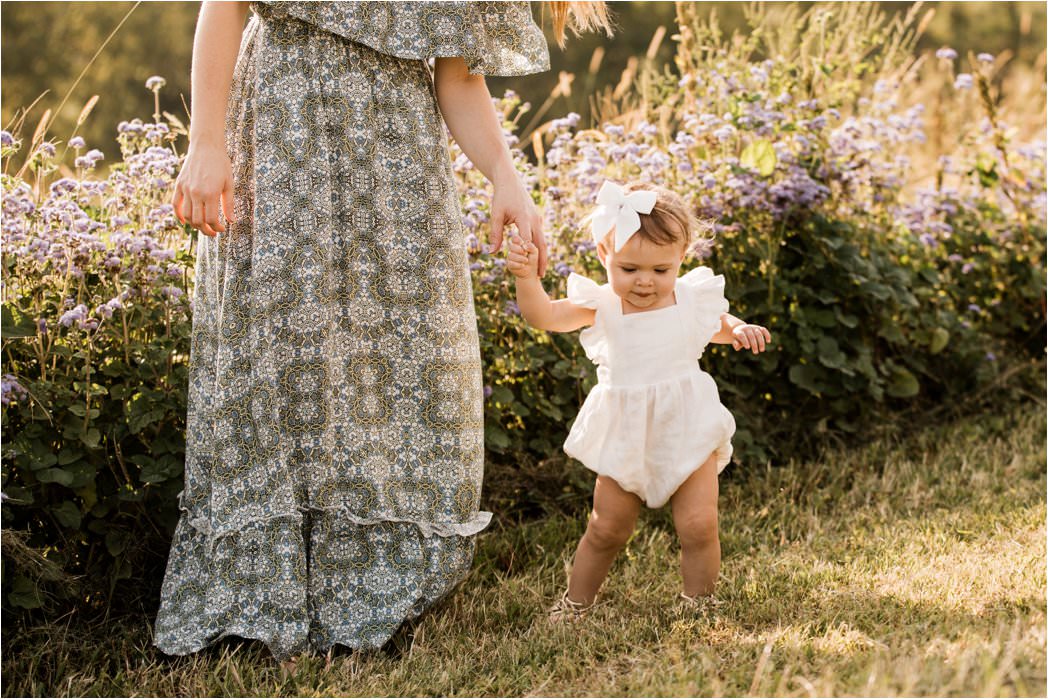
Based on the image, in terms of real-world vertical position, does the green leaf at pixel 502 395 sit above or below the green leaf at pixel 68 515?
below

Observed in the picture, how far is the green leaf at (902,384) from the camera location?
3873 mm

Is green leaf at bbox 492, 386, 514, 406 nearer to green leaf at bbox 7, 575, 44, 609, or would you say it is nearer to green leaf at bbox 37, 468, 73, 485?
green leaf at bbox 37, 468, 73, 485

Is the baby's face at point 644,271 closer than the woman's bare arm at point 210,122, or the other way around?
the woman's bare arm at point 210,122

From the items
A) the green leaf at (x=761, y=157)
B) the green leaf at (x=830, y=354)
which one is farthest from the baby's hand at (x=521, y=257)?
the green leaf at (x=830, y=354)

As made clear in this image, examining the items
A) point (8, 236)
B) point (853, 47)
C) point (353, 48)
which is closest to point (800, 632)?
point (353, 48)

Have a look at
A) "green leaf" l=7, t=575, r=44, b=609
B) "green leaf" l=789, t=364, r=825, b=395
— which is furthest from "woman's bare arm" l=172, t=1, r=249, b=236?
"green leaf" l=789, t=364, r=825, b=395

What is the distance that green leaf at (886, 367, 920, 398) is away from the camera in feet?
12.7

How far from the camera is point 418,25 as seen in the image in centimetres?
228

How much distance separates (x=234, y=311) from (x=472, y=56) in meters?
0.71

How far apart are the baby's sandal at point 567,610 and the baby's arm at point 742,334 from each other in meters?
0.68

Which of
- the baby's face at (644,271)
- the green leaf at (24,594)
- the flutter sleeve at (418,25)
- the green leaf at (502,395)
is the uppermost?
the flutter sleeve at (418,25)

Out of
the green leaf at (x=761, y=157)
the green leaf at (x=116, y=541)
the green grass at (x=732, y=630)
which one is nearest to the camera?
the green grass at (x=732, y=630)

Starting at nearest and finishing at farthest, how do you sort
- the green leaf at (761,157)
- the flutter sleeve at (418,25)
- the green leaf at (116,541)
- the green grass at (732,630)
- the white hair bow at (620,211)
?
the green grass at (732,630) < the flutter sleeve at (418,25) < the white hair bow at (620,211) < the green leaf at (116,541) < the green leaf at (761,157)

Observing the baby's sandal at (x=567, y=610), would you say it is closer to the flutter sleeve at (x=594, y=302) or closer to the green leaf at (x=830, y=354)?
the flutter sleeve at (x=594, y=302)
